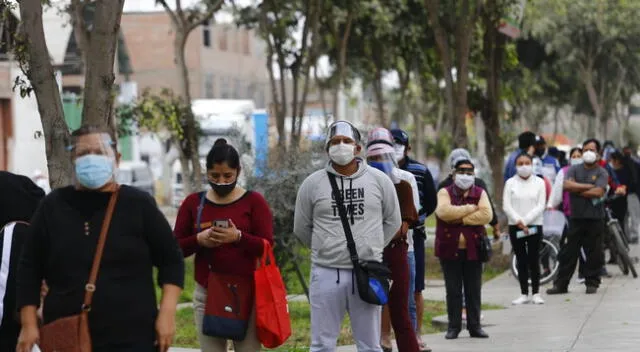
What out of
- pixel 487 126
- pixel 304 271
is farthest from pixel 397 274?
pixel 487 126

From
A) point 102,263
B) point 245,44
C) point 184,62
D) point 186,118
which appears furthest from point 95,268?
point 245,44

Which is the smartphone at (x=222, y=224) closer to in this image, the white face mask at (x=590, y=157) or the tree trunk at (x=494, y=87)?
the white face mask at (x=590, y=157)

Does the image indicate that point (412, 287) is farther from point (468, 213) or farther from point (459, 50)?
point (459, 50)

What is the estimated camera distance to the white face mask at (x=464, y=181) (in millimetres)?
12984

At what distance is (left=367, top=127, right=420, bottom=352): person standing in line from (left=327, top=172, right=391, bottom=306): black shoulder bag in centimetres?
111

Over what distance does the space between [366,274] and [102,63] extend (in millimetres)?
3045

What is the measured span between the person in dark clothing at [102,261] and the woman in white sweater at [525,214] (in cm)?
993

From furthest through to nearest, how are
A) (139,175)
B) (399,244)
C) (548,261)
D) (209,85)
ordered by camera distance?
(209,85) → (139,175) → (548,261) → (399,244)

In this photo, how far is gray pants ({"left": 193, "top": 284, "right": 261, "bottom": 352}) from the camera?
8570mm

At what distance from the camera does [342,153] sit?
9227 millimetres

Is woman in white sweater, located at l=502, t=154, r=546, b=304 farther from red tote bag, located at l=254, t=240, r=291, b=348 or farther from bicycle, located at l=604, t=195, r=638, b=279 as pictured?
red tote bag, located at l=254, t=240, r=291, b=348

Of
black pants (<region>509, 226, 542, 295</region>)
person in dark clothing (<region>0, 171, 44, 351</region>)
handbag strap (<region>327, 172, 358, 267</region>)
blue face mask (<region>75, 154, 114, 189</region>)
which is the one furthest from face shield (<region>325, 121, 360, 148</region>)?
black pants (<region>509, 226, 542, 295</region>)

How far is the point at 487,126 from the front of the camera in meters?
27.8

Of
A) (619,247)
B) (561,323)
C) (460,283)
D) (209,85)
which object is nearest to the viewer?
(460,283)
